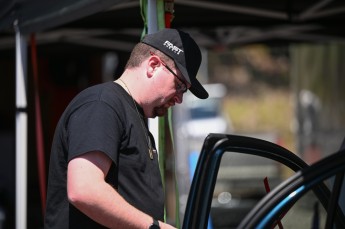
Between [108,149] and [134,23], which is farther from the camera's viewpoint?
[134,23]

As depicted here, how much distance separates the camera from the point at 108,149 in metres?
2.55

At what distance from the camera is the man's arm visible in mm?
2498

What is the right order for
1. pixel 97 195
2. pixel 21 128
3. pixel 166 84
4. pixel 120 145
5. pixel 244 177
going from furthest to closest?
pixel 244 177, pixel 21 128, pixel 166 84, pixel 120 145, pixel 97 195

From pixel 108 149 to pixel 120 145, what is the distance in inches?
4.4

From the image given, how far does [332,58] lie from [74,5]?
25.8 feet

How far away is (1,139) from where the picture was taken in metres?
8.51

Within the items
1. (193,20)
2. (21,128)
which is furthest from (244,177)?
(21,128)

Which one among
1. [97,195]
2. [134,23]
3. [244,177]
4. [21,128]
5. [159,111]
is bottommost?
[97,195]

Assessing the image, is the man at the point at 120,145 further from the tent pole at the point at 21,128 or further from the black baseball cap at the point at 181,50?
the tent pole at the point at 21,128

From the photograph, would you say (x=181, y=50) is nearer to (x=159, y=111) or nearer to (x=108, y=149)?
(x=159, y=111)

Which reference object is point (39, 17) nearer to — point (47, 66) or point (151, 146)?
point (151, 146)

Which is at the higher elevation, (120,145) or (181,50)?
(181,50)

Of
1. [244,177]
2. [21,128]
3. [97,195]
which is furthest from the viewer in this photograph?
[244,177]

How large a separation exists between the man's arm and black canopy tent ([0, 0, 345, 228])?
1216mm
